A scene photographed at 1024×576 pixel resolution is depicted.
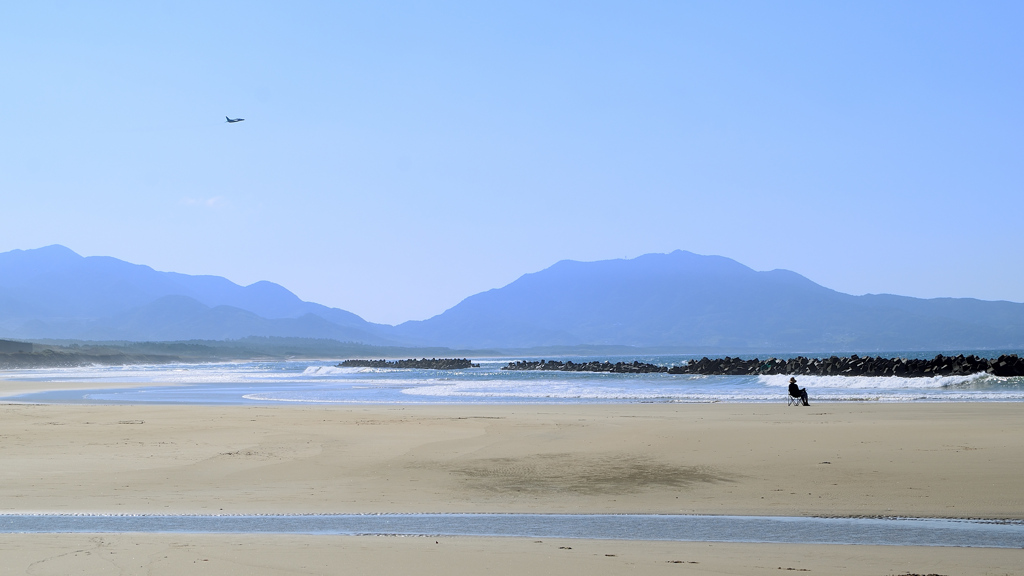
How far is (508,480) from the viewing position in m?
10.7

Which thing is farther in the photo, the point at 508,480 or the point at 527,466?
the point at 527,466

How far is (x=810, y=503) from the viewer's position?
8.99 metres

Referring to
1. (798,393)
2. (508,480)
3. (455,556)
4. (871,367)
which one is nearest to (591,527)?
(455,556)

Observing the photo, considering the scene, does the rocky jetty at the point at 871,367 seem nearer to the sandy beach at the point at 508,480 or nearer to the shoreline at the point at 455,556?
the sandy beach at the point at 508,480

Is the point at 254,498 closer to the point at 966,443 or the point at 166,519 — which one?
the point at 166,519

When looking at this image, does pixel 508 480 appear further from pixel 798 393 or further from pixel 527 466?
pixel 798 393

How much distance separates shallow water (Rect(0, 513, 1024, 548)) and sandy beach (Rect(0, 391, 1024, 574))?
1.21ft

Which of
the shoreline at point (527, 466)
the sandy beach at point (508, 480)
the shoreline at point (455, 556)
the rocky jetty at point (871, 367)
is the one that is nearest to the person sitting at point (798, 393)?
the sandy beach at point (508, 480)

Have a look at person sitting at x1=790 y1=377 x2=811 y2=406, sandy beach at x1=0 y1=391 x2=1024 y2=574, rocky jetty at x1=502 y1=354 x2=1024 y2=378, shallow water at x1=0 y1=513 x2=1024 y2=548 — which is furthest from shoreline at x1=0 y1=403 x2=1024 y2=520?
rocky jetty at x1=502 y1=354 x2=1024 y2=378

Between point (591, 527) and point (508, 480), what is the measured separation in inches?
112

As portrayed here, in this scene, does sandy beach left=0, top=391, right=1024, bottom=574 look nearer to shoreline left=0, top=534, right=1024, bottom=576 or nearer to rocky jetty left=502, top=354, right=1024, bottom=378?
shoreline left=0, top=534, right=1024, bottom=576

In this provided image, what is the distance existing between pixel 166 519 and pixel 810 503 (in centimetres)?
672

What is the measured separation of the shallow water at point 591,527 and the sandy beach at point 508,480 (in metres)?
0.37

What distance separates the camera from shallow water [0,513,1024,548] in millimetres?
7348
